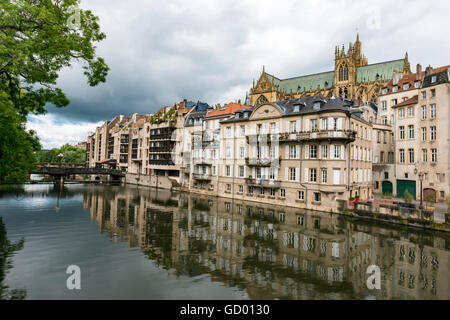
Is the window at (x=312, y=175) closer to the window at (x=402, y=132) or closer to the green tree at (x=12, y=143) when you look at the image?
the window at (x=402, y=132)

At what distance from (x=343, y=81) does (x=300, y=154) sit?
61.3 meters

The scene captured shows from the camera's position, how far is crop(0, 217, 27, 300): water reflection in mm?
11765

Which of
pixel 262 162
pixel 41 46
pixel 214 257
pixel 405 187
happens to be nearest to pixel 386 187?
pixel 405 187

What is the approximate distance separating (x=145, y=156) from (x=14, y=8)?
72.9 metres

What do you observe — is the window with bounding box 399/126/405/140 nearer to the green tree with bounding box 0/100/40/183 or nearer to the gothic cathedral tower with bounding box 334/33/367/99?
the gothic cathedral tower with bounding box 334/33/367/99

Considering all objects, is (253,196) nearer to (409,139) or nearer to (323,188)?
(323,188)

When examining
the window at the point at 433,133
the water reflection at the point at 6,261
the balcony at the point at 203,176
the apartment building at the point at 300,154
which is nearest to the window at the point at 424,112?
the window at the point at 433,133

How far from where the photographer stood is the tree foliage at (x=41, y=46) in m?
8.02

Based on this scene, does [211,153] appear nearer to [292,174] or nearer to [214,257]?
[292,174]

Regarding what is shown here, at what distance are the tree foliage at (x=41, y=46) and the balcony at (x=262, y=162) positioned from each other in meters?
32.0

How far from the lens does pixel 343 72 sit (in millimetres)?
85562

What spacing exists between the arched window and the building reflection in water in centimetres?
6858

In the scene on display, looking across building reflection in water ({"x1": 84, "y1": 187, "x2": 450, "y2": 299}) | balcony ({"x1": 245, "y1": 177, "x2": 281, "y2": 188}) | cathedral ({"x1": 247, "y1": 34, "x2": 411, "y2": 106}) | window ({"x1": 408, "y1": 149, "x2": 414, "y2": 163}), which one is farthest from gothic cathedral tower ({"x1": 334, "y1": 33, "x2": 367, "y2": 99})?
building reflection in water ({"x1": 84, "y1": 187, "x2": 450, "y2": 299})
